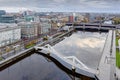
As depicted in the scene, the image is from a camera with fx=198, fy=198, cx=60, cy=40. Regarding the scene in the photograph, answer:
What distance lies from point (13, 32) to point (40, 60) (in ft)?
24.9

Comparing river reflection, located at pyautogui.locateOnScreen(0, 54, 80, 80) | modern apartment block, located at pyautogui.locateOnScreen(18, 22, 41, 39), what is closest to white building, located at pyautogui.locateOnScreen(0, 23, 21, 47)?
modern apartment block, located at pyautogui.locateOnScreen(18, 22, 41, 39)

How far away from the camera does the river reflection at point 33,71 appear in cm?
637

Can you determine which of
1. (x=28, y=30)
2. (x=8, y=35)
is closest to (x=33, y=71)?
(x=8, y=35)

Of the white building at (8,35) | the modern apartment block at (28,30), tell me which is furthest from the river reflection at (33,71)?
the modern apartment block at (28,30)

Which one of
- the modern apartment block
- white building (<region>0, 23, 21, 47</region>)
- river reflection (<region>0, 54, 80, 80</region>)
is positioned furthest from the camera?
the modern apartment block

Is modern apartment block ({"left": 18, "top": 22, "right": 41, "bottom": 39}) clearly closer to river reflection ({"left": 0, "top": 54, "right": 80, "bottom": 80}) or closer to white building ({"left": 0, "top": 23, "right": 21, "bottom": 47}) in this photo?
white building ({"left": 0, "top": 23, "right": 21, "bottom": 47})

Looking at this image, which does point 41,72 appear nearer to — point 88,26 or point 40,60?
point 40,60

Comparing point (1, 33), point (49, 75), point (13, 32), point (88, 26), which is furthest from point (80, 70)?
point (88, 26)

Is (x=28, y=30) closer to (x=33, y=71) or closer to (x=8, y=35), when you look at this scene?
(x=8, y=35)

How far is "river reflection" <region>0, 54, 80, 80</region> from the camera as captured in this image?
20.9 feet

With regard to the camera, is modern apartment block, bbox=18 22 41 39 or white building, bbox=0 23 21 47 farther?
modern apartment block, bbox=18 22 41 39

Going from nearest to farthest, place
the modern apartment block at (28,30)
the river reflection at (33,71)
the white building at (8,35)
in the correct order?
the river reflection at (33,71) < the white building at (8,35) < the modern apartment block at (28,30)

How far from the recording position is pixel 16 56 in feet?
26.9

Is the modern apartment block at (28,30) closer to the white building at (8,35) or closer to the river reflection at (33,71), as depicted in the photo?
the white building at (8,35)
